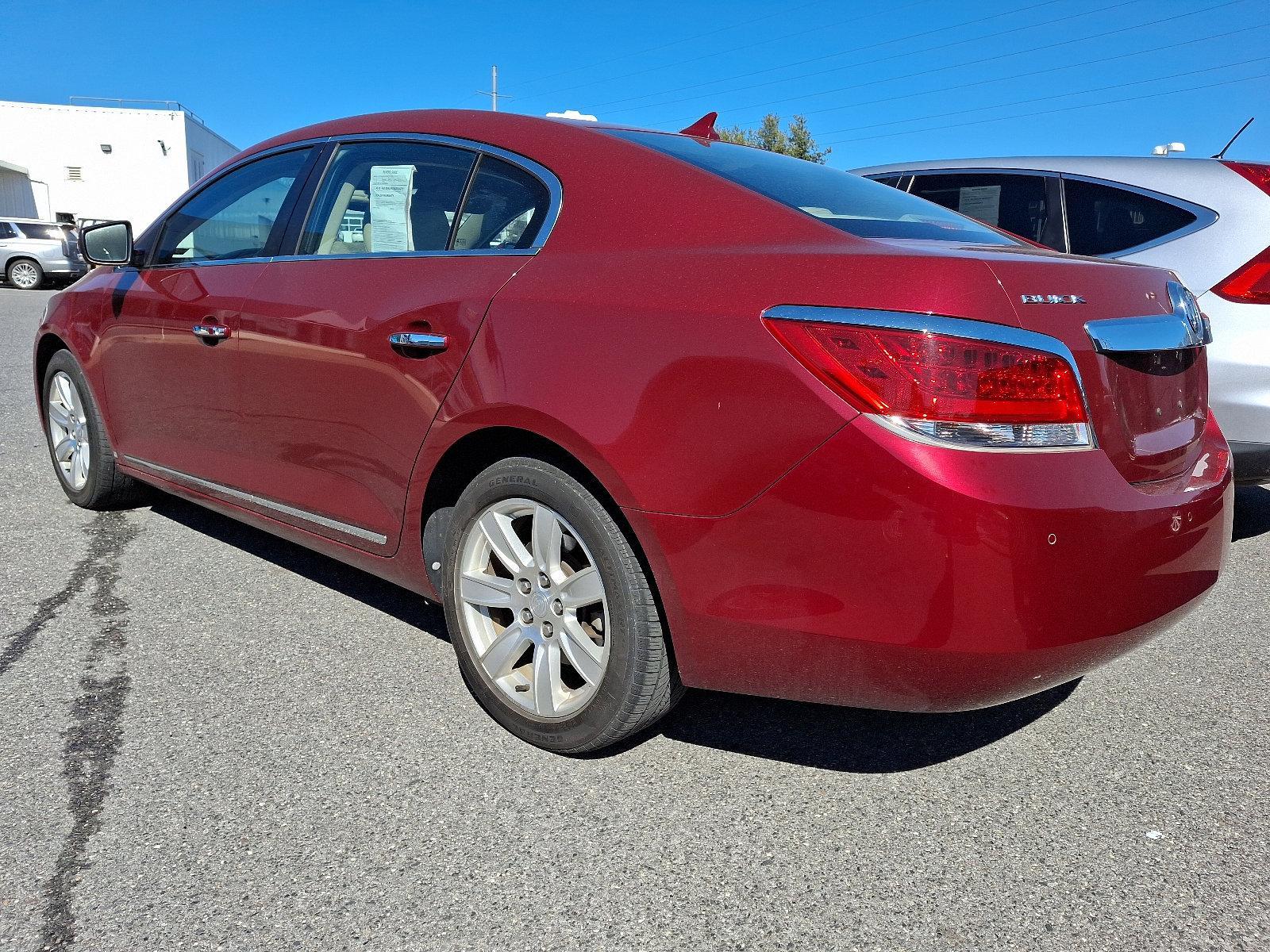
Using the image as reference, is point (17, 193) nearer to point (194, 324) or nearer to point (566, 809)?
point (194, 324)

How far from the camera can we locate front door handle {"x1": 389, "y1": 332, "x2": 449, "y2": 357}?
261cm

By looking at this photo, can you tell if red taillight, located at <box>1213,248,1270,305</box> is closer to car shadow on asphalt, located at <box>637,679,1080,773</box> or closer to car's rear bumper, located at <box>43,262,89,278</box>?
car shadow on asphalt, located at <box>637,679,1080,773</box>

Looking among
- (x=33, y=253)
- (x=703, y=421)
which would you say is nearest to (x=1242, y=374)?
(x=703, y=421)

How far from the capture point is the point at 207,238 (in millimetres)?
3779

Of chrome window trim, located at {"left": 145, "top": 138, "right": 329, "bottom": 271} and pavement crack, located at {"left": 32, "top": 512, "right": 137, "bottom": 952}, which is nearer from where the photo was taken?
pavement crack, located at {"left": 32, "top": 512, "right": 137, "bottom": 952}

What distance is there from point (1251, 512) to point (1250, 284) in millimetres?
1637

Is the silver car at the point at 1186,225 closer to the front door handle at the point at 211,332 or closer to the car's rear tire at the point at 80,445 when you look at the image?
the front door handle at the point at 211,332

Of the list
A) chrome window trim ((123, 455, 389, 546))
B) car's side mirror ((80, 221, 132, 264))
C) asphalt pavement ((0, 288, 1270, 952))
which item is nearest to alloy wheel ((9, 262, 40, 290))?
car's side mirror ((80, 221, 132, 264))

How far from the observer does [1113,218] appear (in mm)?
4531

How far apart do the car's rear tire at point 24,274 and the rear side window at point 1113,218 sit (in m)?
27.6

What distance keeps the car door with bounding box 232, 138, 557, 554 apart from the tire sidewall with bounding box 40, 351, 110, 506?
1315mm

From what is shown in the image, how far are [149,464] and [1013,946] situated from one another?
3474 mm

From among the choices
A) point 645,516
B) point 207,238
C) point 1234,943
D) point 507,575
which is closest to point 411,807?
point 507,575

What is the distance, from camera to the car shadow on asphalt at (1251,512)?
4742 mm
